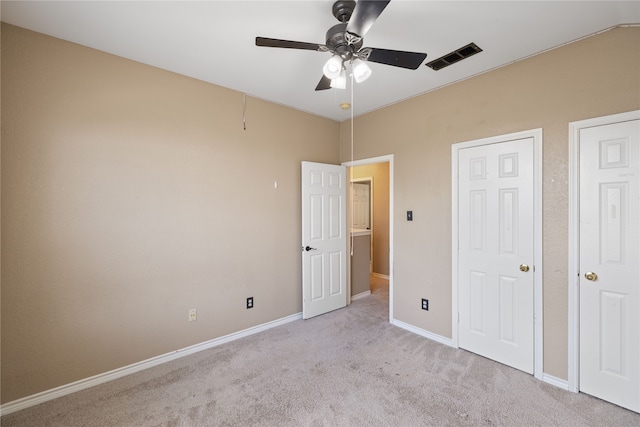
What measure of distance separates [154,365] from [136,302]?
2.05 ft

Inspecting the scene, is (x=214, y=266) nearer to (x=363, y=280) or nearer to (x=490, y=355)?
(x=363, y=280)

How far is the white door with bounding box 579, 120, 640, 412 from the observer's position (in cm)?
193

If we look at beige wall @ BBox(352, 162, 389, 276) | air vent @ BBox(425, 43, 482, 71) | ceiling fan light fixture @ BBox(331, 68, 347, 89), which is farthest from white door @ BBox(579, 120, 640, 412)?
beige wall @ BBox(352, 162, 389, 276)

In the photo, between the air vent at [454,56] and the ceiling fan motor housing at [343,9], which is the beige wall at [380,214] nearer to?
the air vent at [454,56]

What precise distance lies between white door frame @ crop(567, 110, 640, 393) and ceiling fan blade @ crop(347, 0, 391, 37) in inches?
75.5

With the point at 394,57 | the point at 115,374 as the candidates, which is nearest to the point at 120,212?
the point at 115,374

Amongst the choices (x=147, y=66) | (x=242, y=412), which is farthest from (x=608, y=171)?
(x=147, y=66)

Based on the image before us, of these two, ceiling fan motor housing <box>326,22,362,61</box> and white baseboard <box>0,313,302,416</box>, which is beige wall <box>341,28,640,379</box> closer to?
ceiling fan motor housing <box>326,22,362,61</box>

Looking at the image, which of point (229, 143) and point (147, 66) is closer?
point (147, 66)

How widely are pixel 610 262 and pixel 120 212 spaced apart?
12.8 feet

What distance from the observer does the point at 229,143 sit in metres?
3.03

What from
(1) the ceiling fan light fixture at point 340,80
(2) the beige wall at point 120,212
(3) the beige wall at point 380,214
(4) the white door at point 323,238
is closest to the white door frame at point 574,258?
(1) the ceiling fan light fixture at point 340,80

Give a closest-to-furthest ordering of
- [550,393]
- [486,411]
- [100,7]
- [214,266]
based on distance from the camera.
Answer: [100,7] < [486,411] < [550,393] < [214,266]

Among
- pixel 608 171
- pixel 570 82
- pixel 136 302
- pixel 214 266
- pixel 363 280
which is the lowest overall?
pixel 363 280
